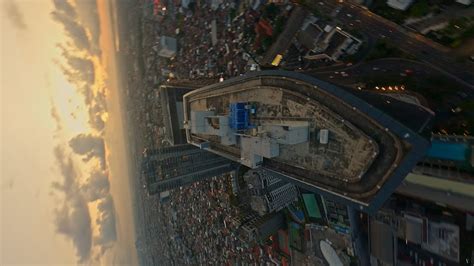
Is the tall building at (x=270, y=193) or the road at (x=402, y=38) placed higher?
the road at (x=402, y=38)

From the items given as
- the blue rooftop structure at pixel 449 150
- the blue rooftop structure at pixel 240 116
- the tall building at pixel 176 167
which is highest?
the blue rooftop structure at pixel 240 116

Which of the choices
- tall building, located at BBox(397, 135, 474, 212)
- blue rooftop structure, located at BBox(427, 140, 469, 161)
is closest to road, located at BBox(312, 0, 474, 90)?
blue rooftop structure, located at BBox(427, 140, 469, 161)

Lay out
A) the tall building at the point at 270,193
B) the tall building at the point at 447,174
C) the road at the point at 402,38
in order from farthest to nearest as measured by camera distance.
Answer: the tall building at the point at 270,193
the road at the point at 402,38
the tall building at the point at 447,174

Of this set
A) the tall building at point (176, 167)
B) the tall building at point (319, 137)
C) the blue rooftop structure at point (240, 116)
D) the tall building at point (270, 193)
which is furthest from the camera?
A: the tall building at point (176, 167)

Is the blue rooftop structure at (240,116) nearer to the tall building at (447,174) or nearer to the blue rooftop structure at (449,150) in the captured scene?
the tall building at (447,174)

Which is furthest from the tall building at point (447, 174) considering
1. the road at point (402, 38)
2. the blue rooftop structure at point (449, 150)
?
the road at point (402, 38)

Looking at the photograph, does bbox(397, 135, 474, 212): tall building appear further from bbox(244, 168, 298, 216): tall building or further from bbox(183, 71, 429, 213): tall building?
bbox(244, 168, 298, 216): tall building

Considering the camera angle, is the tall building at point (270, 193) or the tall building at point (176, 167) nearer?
the tall building at point (270, 193)

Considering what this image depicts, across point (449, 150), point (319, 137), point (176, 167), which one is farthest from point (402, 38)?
point (176, 167)
